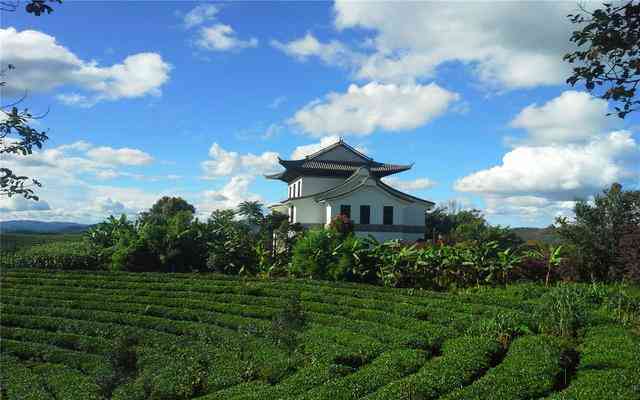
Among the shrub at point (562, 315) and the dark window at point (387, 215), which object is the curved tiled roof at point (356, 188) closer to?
the dark window at point (387, 215)

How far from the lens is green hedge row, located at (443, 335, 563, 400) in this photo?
5918mm

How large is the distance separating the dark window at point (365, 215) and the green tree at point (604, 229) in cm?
2063

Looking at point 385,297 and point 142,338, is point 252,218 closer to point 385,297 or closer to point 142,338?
point 385,297

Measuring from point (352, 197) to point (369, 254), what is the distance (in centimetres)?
1793

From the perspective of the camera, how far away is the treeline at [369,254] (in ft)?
47.4

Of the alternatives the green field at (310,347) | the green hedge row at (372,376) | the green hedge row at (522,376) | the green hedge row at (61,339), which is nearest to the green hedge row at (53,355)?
the green field at (310,347)

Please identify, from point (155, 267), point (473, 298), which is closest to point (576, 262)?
point (473, 298)

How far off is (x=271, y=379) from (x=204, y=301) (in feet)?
19.7

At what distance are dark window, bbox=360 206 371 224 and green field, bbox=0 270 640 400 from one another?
20958mm

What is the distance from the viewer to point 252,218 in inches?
1373

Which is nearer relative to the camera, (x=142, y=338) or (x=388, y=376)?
(x=388, y=376)

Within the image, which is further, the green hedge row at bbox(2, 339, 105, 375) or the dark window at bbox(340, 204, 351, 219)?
the dark window at bbox(340, 204, 351, 219)

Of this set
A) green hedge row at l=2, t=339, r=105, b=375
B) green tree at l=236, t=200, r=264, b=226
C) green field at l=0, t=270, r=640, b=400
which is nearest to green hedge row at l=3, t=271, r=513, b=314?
green field at l=0, t=270, r=640, b=400

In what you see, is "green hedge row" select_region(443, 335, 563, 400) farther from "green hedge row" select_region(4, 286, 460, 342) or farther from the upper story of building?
the upper story of building
